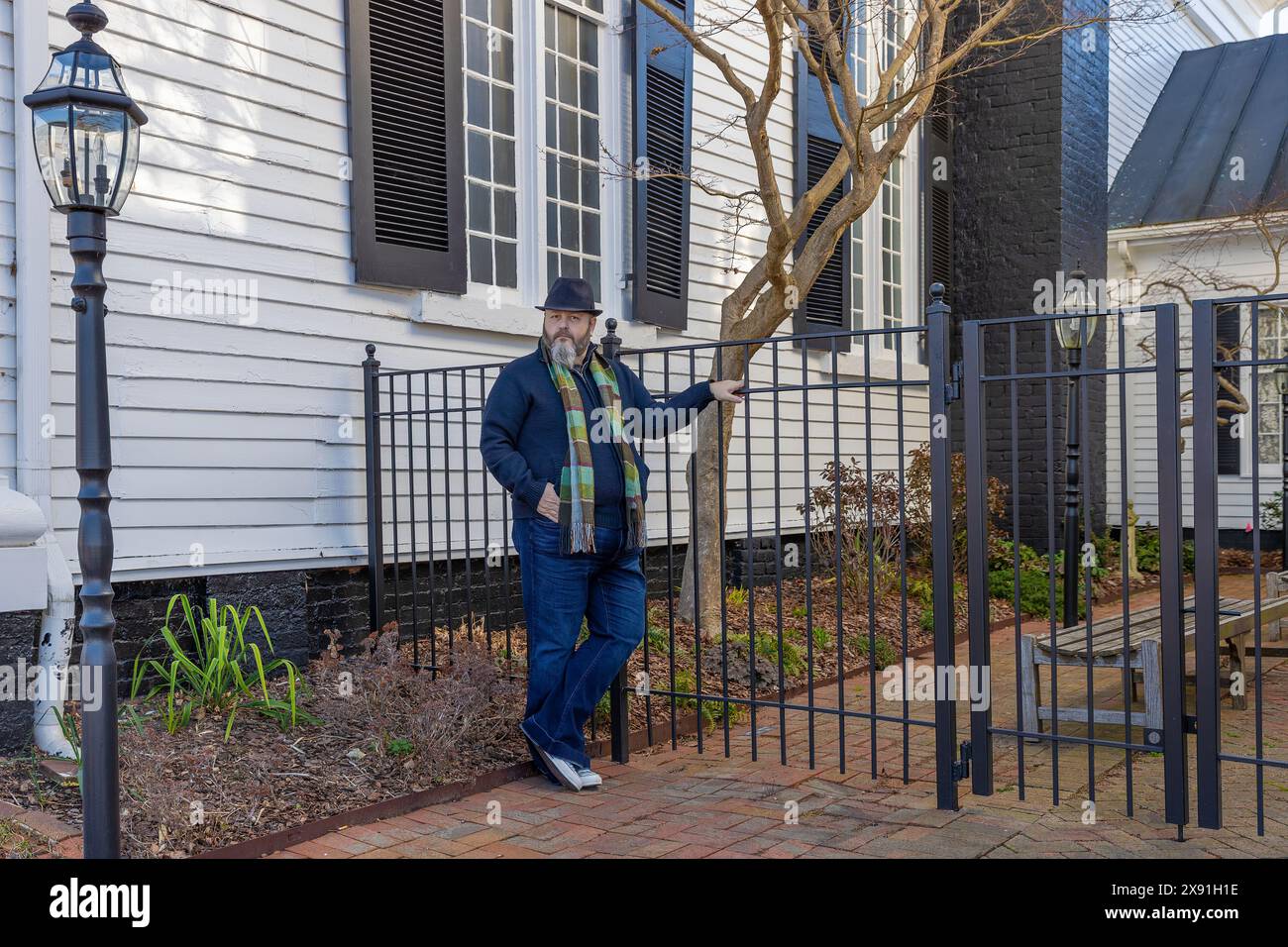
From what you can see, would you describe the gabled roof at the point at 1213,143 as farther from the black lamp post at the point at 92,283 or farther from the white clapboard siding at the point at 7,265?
the black lamp post at the point at 92,283

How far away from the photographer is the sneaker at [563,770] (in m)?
4.88

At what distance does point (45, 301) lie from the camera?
5.20m

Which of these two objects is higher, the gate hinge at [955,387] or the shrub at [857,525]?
the gate hinge at [955,387]

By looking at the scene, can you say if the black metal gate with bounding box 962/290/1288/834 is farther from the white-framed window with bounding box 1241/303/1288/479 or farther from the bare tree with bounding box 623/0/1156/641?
the white-framed window with bounding box 1241/303/1288/479

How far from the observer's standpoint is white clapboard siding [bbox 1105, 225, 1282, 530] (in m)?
13.9

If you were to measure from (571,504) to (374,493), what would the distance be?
7.23 ft

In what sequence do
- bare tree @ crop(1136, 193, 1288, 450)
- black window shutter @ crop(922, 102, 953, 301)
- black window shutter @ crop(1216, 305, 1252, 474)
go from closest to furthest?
black window shutter @ crop(922, 102, 953, 301) < bare tree @ crop(1136, 193, 1288, 450) < black window shutter @ crop(1216, 305, 1252, 474)

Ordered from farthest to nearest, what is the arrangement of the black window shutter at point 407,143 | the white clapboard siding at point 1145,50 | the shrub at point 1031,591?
1. the white clapboard siding at point 1145,50
2. the shrub at point 1031,591
3. the black window shutter at point 407,143

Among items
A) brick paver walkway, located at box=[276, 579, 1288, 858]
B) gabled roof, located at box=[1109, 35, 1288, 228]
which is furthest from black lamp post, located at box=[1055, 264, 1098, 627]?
gabled roof, located at box=[1109, 35, 1288, 228]

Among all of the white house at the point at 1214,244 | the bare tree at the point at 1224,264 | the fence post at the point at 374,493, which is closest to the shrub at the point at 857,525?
the fence post at the point at 374,493

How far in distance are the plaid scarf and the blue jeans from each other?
75mm

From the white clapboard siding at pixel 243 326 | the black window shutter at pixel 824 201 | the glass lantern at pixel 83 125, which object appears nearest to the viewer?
the glass lantern at pixel 83 125
